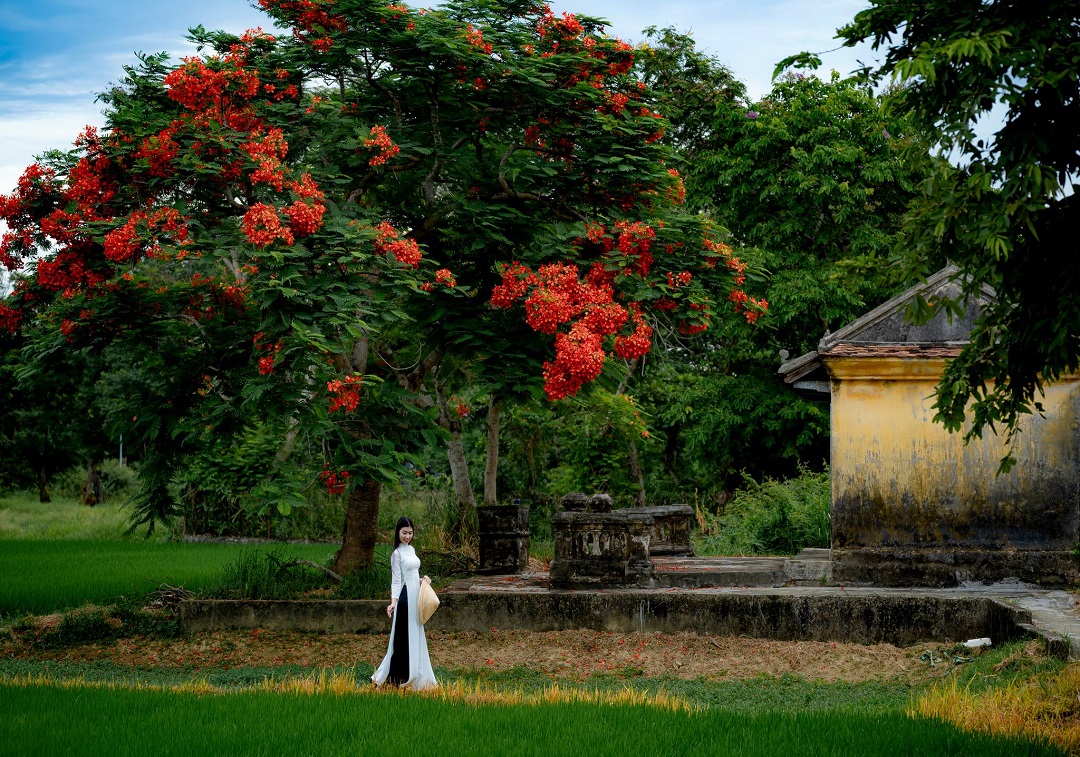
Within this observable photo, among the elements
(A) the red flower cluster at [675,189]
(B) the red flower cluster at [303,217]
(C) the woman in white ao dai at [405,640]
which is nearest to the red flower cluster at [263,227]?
(B) the red flower cluster at [303,217]

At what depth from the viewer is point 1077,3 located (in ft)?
21.7

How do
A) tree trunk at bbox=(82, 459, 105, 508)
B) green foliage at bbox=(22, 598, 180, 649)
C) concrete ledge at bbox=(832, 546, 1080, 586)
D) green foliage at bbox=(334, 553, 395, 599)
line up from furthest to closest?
tree trunk at bbox=(82, 459, 105, 508)
green foliage at bbox=(334, 553, 395, 599)
green foliage at bbox=(22, 598, 180, 649)
concrete ledge at bbox=(832, 546, 1080, 586)

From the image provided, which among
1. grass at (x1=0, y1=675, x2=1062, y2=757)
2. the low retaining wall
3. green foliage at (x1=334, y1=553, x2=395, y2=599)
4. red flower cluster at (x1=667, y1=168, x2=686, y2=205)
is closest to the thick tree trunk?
green foliage at (x1=334, y1=553, x2=395, y2=599)

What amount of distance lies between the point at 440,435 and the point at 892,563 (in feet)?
20.4

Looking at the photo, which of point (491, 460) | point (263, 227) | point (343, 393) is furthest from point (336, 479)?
point (491, 460)

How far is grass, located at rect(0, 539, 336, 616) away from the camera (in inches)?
642

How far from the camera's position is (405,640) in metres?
9.80

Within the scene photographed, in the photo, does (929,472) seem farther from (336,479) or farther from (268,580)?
(268,580)

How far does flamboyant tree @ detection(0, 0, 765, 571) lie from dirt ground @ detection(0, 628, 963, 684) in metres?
2.39

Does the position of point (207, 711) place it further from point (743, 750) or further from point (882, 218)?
point (882, 218)

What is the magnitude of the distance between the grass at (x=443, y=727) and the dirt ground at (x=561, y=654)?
2.76 metres

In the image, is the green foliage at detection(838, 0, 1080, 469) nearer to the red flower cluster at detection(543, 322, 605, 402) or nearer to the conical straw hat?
the red flower cluster at detection(543, 322, 605, 402)

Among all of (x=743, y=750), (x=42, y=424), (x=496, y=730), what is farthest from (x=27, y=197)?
(x=42, y=424)

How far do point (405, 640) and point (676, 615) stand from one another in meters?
4.27
